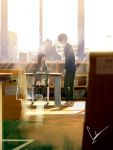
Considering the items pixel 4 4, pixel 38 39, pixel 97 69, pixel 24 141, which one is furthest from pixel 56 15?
pixel 97 69

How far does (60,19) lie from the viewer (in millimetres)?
8594

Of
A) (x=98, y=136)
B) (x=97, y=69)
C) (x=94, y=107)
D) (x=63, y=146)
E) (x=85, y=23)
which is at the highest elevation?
(x=85, y=23)

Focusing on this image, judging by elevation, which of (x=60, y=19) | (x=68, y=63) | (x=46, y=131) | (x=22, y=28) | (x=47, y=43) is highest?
(x=60, y=19)

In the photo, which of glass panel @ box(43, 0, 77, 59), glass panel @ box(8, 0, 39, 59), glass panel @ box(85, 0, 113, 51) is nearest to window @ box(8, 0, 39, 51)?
glass panel @ box(8, 0, 39, 59)

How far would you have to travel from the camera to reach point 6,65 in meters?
8.49

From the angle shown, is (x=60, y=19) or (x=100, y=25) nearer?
(x=100, y=25)

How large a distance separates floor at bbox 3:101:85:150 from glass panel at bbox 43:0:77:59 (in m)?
2.81

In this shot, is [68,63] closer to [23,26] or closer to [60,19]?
[60,19]

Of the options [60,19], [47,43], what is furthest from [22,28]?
[60,19]

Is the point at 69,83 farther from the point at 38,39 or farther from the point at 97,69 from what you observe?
the point at 97,69

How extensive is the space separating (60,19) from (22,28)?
96cm

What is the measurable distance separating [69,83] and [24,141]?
135 inches

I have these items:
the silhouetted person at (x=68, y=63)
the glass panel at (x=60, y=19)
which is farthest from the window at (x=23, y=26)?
the silhouetted person at (x=68, y=63)

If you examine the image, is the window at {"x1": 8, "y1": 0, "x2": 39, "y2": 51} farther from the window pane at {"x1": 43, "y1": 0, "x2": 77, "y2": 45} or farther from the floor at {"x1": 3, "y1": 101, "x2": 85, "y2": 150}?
the floor at {"x1": 3, "y1": 101, "x2": 85, "y2": 150}
